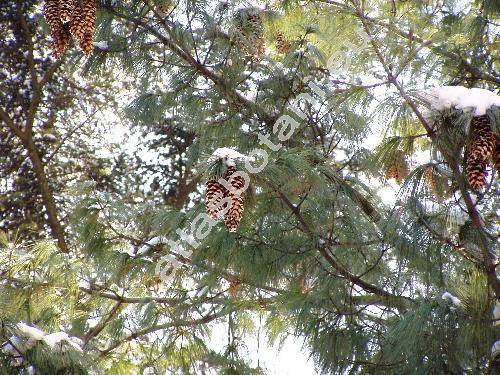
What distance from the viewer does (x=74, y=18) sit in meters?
3.19

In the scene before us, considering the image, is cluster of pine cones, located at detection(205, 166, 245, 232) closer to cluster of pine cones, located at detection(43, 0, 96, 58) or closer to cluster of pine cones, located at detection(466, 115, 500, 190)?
cluster of pine cones, located at detection(466, 115, 500, 190)

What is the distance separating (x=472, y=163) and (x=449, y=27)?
1882mm

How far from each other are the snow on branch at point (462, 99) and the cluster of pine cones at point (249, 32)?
1474mm

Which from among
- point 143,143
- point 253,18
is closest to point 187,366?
point 253,18

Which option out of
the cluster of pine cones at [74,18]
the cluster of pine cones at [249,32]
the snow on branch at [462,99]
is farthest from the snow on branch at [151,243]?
the snow on branch at [462,99]

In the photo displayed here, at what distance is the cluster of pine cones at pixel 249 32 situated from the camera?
3.53 m

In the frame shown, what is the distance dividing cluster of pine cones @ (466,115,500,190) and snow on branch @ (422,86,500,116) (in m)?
0.04

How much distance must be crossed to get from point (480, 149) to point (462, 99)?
0.19m

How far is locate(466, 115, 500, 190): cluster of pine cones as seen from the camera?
84.1 inches

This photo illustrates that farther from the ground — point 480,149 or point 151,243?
point 480,149

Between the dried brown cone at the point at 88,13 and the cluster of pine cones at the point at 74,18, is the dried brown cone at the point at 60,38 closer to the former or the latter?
the cluster of pine cones at the point at 74,18

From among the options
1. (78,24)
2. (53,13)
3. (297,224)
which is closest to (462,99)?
(297,224)

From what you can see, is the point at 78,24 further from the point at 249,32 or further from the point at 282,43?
the point at 282,43

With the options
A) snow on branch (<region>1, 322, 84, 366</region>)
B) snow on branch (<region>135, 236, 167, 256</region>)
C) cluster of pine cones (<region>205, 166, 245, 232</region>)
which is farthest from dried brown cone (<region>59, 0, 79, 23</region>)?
snow on branch (<region>1, 322, 84, 366</region>)
